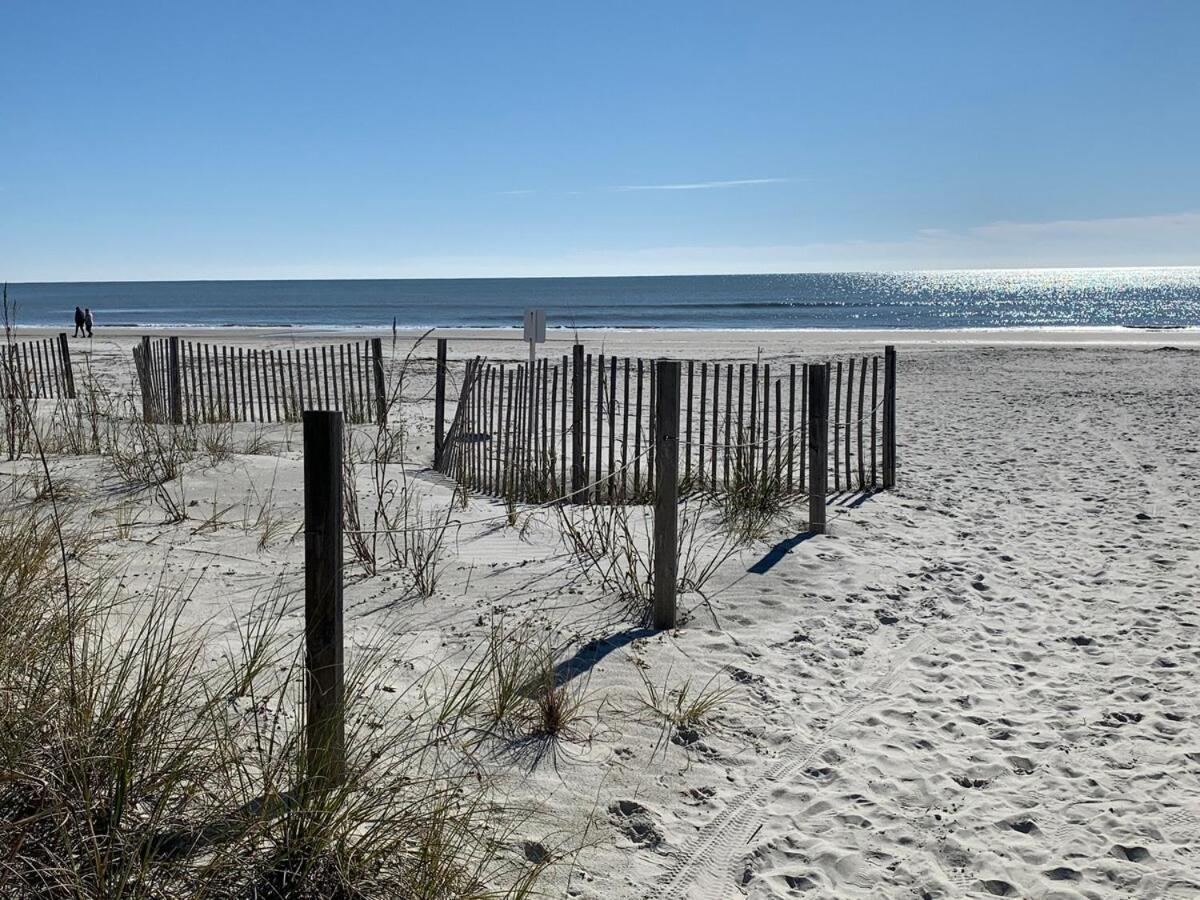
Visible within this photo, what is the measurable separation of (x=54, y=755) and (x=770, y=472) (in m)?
5.86

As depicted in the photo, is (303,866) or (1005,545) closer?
(303,866)

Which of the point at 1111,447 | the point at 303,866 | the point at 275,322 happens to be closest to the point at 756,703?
the point at 303,866

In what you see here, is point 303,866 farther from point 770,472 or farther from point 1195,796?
point 770,472

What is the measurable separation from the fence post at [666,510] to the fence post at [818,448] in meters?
2.19

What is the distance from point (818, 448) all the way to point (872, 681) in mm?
2555

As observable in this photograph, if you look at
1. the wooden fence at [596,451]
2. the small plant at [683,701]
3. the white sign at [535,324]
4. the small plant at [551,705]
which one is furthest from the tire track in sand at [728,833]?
the white sign at [535,324]

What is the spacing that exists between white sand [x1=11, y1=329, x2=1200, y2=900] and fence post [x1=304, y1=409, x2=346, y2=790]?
2.46ft

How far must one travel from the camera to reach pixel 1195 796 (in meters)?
3.34

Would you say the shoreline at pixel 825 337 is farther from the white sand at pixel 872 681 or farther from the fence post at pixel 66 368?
the white sand at pixel 872 681

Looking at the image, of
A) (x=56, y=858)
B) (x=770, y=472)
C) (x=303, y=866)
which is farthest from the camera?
(x=770, y=472)

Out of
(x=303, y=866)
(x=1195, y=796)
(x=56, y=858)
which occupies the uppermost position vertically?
(x=56, y=858)

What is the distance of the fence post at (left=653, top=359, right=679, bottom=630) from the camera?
472 cm

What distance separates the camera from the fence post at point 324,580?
2.74 meters

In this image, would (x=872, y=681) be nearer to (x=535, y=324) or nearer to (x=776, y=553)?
(x=776, y=553)
